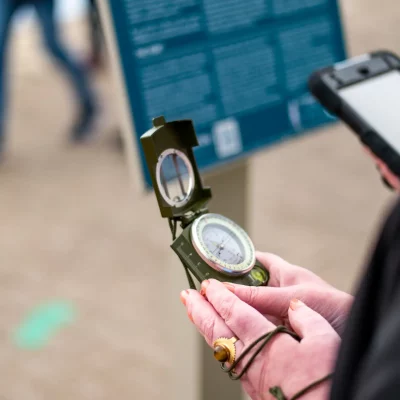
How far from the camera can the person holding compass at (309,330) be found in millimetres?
439

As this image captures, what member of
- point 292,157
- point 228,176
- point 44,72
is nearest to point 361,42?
point 292,157

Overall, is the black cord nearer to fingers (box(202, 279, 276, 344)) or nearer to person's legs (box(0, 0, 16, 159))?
fingers (box(202, 279, 276, 344))

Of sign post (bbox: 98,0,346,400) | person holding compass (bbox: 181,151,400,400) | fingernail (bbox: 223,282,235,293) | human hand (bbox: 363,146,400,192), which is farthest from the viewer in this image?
sign post (bbox: 98,0,346,400)

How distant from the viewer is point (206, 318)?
0.70 metres

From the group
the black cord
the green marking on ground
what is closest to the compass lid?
the black cord

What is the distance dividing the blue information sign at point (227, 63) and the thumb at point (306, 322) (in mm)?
480

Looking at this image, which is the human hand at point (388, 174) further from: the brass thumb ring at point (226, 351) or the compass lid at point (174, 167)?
the brass thumb ring at point (226, 351)

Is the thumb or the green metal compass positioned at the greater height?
the green metal compass

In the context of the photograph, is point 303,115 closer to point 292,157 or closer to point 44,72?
point 292,157

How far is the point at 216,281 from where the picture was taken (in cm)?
72

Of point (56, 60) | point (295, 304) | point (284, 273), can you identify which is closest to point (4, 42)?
point (56, 60)

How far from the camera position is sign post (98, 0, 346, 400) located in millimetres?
1069

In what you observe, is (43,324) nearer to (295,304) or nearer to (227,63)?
(227,63)

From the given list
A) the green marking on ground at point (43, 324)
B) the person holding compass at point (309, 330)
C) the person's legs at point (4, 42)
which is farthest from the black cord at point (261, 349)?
the person's legs at point (4, 42)
